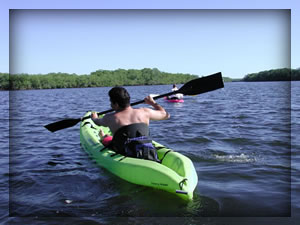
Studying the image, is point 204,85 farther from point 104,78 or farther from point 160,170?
point 104,78

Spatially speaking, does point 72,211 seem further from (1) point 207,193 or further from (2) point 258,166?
(2) point 258,166

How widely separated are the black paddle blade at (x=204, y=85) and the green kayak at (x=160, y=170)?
4.66 feet

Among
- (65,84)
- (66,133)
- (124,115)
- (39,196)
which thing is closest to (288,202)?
(124,115)

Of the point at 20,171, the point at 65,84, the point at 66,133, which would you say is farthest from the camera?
the point at 65,84

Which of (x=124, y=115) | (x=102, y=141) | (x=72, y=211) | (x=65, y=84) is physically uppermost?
(x=65, y=84)

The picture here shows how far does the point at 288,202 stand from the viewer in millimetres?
4332

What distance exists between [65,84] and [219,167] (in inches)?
2316

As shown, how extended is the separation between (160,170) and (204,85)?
2336 mm

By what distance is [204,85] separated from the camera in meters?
6.29

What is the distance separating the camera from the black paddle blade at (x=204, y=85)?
6.15m

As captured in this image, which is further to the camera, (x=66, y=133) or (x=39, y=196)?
(x=66, y=133)

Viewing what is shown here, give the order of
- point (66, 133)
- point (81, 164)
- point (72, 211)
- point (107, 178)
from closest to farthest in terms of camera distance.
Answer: point (72, 211), point (107, 178), point (81, 164), point (66, 133)

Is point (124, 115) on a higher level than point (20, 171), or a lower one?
higher

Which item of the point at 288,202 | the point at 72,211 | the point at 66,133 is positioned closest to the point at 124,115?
the point at 72,211
